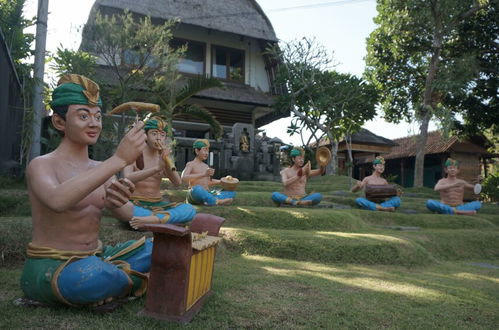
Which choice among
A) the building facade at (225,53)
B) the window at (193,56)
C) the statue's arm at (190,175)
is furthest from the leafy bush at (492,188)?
the statue's arm at (190,175)

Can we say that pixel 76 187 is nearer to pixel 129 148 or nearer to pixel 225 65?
pixel 129 148

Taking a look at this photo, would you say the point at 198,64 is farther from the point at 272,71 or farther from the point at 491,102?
the point at 491,102

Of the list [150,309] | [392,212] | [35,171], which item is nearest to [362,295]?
[150,309]

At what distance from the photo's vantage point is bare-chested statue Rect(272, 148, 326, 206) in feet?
27.2

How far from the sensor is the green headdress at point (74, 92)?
8.78 ft

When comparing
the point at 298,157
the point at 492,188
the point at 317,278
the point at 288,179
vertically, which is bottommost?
the point at 317,278

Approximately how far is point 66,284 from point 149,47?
23.5 feet

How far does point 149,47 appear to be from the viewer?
8.74 meters

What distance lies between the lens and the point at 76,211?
8.64ft

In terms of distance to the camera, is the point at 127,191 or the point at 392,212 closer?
the point at 127,191

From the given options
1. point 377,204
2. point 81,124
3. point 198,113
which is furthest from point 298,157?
point 81,124

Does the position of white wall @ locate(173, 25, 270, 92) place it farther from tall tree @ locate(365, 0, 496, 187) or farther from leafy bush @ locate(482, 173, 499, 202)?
leafy bush @ locate(482, 173, 499, 202)

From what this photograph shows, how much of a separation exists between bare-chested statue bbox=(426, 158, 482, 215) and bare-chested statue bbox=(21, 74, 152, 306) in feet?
27.0

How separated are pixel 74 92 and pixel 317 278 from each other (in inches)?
110
